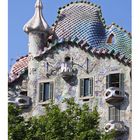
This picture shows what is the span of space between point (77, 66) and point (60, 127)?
358cm

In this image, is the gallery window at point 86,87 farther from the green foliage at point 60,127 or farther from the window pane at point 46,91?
the green foliage at point 60,127

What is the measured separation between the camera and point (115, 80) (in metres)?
13.4

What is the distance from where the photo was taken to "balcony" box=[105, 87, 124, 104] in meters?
13.1

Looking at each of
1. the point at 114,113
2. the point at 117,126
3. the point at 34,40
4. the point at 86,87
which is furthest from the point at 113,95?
the point at 34,40

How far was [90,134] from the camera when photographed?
397 inches

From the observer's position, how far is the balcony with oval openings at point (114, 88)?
13.1 metres

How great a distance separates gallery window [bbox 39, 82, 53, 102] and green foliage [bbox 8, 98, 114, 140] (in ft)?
10.1

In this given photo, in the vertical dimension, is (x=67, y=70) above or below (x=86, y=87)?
above

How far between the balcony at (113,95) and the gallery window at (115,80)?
0.44ft

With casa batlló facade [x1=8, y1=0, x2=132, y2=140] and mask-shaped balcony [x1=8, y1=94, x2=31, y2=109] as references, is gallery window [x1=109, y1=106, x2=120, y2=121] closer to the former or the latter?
casa batlló facade [x1=8, y1=0, x2=132, y2=140]

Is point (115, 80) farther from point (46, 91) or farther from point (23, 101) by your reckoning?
point (23, 101)

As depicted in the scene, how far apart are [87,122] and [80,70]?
3433mm

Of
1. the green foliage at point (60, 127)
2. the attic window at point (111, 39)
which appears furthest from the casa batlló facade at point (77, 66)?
the green foliage at point (60, 127)
